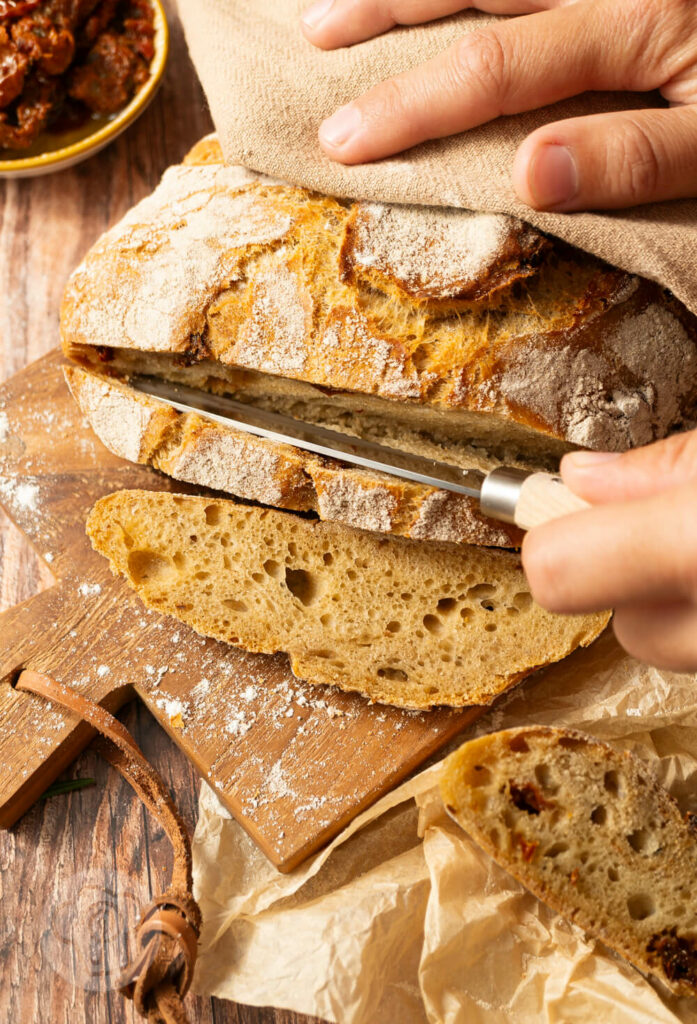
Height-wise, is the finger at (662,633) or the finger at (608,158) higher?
the finger at (608,158)

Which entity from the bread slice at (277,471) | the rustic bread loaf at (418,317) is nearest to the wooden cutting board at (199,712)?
the bread slice at (277,471)

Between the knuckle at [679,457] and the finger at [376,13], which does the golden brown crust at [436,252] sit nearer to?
the finger at [376,13]

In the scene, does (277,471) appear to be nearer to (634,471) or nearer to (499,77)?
(634,471)

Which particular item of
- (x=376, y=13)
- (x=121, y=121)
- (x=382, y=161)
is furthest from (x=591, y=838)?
(x=121, y=121)

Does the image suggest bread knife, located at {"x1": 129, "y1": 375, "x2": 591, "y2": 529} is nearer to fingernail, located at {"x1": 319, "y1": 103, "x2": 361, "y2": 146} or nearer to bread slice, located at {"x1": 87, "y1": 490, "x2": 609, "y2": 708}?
bread slice, located at {"x1": 87, "y1": 490, "x2": 609, "y2": 708}

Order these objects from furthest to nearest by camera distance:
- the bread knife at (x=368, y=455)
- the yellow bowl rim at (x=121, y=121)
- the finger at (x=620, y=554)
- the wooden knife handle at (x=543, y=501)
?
the yellow bowl rim at (x=121, y=121) < the bread knife at (x=368, y=455) < the wooden knife handle at (x=543, y=501) < the finger at (x=620, y=554)

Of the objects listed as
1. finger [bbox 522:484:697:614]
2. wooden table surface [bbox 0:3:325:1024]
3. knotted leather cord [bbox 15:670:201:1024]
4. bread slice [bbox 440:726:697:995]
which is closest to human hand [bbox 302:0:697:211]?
finger [bbox 522:484:697:614]
